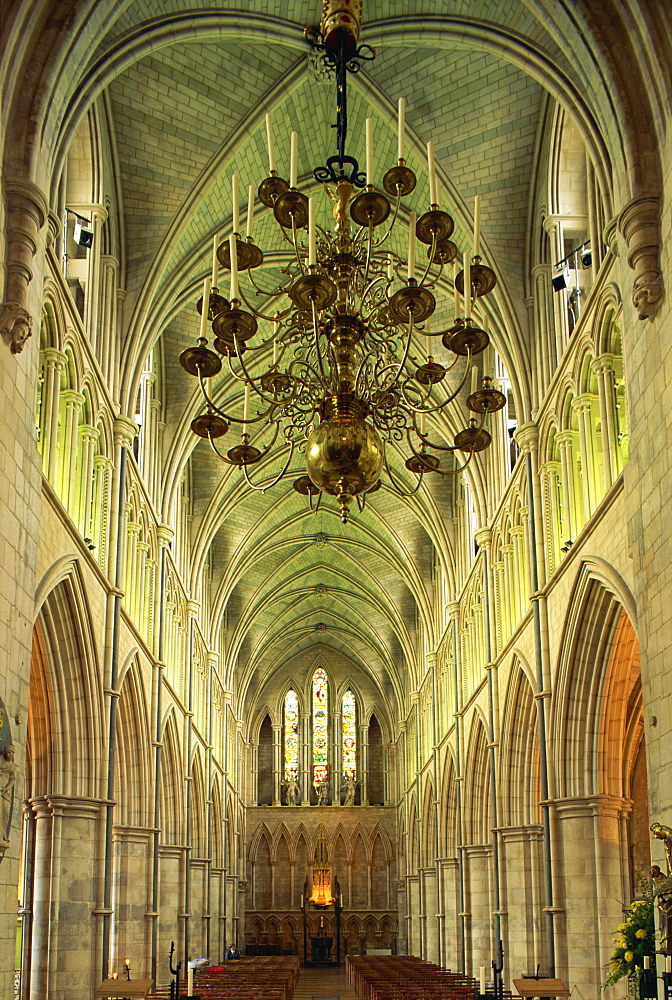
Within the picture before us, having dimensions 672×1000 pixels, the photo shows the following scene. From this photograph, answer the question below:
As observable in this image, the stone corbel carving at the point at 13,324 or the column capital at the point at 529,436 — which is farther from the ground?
the column capital at the point at 529,436

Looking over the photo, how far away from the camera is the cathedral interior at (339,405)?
1073 cm

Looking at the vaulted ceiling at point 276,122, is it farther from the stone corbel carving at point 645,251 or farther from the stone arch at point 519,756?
the stone arch at point 519,756

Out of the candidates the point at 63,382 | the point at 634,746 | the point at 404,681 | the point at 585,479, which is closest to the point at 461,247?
the point at 585,479

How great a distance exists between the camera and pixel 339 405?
35.7ft

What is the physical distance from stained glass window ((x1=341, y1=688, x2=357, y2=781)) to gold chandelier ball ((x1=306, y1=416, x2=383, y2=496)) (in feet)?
125

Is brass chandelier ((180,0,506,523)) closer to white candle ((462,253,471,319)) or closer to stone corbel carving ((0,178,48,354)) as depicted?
white candle ((462,253,471,319))

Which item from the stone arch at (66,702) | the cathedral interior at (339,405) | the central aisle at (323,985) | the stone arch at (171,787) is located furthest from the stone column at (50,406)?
the central aisle at (323,985)

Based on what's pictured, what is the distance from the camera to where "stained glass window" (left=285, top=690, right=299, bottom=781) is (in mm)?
47375

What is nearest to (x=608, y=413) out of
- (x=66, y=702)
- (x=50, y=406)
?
(x=50, y=406)

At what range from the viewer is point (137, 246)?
61.5 ft

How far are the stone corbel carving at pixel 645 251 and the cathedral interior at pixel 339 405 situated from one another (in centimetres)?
4

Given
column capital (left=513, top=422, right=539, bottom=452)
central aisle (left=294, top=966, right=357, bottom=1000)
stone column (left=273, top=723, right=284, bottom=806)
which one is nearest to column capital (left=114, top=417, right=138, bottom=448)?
column capital (left=513, top=422, right=539, bottom=452)

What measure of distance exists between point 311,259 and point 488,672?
48.9 ft

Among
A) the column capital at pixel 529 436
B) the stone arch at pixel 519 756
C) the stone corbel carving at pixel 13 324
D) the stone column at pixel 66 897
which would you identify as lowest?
the stone column at pixel 66 897
